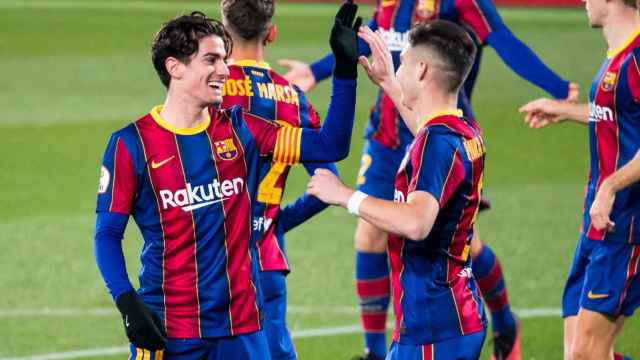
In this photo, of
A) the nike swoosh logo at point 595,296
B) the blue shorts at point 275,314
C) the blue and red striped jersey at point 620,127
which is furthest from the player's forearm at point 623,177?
the blue shorts at point 275,314

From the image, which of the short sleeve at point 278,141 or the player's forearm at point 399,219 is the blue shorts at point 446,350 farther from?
the short sleeve at point 278,141

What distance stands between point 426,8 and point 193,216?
9.84ft

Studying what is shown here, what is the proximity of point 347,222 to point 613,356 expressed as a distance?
4514 millimetres

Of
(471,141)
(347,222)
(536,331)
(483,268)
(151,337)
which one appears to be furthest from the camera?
(347,222)

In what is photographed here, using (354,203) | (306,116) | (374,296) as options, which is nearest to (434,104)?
(354,203)

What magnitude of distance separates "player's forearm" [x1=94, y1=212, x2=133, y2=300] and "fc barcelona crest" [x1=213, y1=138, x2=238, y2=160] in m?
0.41

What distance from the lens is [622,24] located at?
18.9 ft

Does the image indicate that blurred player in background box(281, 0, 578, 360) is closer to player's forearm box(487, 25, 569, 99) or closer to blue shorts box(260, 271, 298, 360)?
player's forearm box(487, 25, 569, 99)

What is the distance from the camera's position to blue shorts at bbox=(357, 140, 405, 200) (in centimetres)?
730

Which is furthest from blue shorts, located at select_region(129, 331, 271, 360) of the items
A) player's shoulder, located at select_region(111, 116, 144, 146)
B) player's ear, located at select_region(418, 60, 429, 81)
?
player's ear, located at select_region(418, 60, 429, 81)

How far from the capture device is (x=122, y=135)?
180 inches

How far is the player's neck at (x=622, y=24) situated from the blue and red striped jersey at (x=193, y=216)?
177cm

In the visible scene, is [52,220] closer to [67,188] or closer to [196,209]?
[67,188]

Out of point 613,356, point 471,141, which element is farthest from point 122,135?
point 613,356
